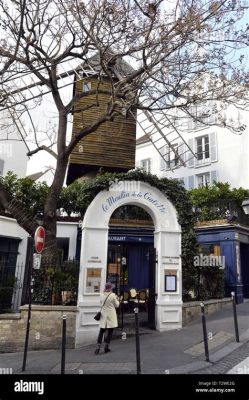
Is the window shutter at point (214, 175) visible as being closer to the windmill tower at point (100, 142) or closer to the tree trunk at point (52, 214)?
the windmill tower at point (100, 142)

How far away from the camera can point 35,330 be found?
8148 mm

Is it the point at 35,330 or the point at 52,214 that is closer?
the point at 35,330

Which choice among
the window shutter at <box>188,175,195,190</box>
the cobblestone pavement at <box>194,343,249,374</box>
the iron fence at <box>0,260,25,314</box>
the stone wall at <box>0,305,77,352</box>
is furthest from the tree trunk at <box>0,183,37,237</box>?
the window shutter at <box>188,175,195,190</box>

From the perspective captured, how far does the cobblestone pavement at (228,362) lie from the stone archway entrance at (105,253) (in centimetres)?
251

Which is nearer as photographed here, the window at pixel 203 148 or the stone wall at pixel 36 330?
the stone wall at pixel 36 330

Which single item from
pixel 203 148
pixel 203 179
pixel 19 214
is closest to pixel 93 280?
pixel 19 214

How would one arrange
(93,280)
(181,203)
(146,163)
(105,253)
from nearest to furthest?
(93,280) → (105,253) → (181,203) → (146,163)

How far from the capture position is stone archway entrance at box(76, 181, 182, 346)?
861 cm

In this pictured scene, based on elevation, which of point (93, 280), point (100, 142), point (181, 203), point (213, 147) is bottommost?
point (93, 280)

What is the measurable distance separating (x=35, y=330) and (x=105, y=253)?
246 centimetres

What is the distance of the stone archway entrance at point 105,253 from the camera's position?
8609 mm

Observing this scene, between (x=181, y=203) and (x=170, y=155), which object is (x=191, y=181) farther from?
(x=181, y=203)

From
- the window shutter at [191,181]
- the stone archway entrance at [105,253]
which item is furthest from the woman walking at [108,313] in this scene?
the window shutter at [191,181]

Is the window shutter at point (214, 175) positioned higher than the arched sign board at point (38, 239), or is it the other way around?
the window shutter at point (214, 175)
